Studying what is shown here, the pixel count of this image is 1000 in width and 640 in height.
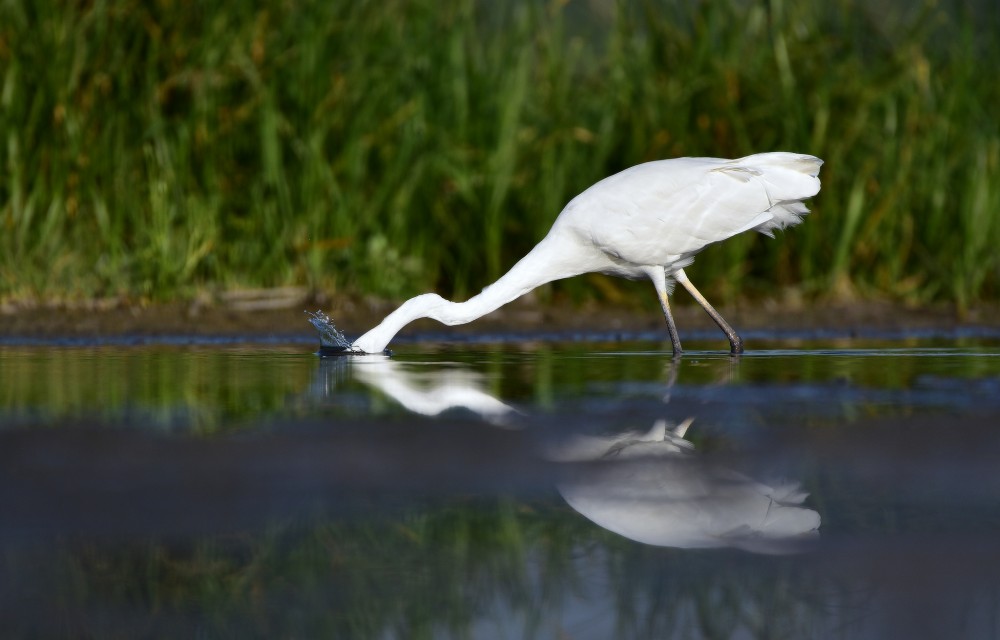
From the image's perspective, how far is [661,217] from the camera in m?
7.78

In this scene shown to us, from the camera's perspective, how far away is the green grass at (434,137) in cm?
925

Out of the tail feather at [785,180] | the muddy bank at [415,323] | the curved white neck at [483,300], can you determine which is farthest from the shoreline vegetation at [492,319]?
the curved white neck at [483,300]

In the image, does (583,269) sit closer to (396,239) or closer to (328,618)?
(396,239)

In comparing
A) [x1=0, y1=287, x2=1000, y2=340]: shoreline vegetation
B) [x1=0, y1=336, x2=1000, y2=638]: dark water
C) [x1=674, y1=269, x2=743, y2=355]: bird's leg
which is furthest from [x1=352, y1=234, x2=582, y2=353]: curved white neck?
[x1=0, y1=287, x2=1000, y2=340]: shoreline vegetation

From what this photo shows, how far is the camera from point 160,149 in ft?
30.6

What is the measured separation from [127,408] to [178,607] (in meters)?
2.72

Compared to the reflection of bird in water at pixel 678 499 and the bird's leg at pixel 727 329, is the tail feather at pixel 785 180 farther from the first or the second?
the reflection of bird in water at pixel 678 499

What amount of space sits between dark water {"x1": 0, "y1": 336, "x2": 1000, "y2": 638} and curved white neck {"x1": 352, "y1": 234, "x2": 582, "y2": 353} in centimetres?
60

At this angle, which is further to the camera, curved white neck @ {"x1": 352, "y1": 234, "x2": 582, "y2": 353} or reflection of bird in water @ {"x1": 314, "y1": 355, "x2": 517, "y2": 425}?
curved white neck @ {"x1": 352, "y1": 234, "x2": 582, "y2": 353}

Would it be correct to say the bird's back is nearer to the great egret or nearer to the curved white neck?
the great egret

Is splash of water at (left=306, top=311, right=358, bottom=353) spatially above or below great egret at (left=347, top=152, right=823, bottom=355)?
below

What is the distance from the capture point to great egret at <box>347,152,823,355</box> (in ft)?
25.3

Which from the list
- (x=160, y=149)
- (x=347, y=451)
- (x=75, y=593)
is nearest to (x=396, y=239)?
(x=160, y=149)

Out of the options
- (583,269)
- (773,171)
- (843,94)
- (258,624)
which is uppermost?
(843,94)
